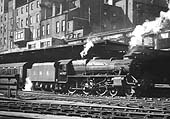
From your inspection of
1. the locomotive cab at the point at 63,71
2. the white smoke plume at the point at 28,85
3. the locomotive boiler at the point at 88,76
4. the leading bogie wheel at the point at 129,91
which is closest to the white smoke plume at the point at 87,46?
the locomotive boiler at the point at 88,76

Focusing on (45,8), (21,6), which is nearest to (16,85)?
(45,8)

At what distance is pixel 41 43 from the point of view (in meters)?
47.2

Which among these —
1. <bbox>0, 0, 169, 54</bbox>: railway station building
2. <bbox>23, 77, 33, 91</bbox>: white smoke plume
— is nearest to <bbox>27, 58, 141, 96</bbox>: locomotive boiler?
<bbox>23, 77, 33, 91</bbox>: white smoke plume

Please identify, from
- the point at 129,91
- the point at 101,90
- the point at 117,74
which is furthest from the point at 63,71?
the point at 129,91

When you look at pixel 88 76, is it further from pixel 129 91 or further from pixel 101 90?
pixel 129 91

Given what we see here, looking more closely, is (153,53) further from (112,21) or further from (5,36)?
(5,36)

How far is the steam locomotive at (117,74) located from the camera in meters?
16.0

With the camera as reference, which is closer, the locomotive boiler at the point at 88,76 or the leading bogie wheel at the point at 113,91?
the locomotive boiler at the point at 88,76

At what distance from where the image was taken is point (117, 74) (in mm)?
16656

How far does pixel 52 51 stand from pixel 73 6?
29093mm

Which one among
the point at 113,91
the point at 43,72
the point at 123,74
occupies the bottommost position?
the point at 113,91

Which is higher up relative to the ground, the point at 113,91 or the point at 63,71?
the point at 63,71

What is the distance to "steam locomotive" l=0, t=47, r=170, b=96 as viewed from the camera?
15984 mm

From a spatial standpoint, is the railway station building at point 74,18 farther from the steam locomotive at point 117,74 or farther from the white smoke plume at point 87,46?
the steam locomotive at point 117,74
